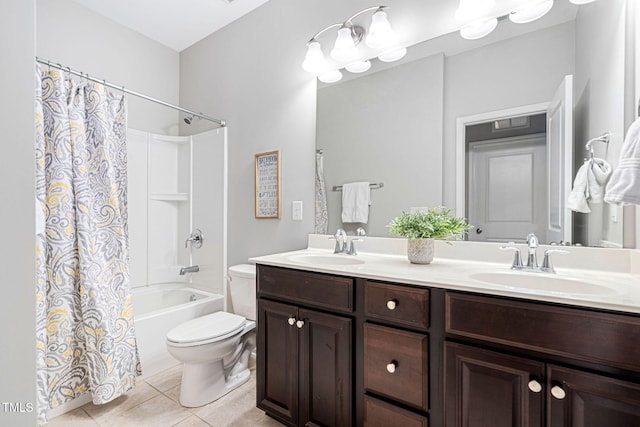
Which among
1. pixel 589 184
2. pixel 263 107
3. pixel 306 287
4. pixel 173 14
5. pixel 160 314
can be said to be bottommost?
pixel 160 314

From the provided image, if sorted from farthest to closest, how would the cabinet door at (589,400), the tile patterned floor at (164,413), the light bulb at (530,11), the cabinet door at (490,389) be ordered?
the tile patterned floor at (164,413)
the light bulb at (530,11)
the cabinet door at (490,389)
the cabinet door at (589,400)

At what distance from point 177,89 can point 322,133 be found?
6.03 ft

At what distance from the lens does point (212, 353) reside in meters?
1.72

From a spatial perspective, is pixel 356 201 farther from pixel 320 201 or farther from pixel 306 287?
pixel 306 287

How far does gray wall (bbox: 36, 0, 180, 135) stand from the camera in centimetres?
215

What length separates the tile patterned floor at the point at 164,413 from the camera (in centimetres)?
158

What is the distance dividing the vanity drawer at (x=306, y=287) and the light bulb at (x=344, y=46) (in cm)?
134

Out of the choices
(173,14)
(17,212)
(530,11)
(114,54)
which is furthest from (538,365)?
(114,54)

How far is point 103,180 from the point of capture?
177cm

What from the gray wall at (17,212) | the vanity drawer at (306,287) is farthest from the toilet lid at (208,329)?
the gray wall at (17,212)

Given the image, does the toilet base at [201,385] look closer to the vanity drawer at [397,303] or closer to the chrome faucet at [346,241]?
the chrome faucet at [346,241]

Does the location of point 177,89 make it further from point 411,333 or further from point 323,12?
point 411,333

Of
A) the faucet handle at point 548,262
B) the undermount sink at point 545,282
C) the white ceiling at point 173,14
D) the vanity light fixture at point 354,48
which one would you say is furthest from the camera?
the white ceiling at point 173,14

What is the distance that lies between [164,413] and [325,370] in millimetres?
1041
